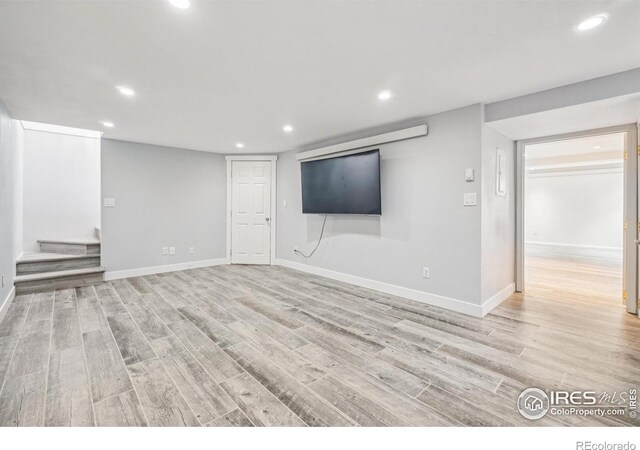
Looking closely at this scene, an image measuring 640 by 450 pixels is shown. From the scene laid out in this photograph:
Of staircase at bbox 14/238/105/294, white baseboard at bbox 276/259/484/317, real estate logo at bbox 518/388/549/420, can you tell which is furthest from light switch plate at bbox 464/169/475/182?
staircase at bbox 14/238/105/294

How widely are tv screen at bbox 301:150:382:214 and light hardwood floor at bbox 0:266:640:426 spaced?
1.33 m

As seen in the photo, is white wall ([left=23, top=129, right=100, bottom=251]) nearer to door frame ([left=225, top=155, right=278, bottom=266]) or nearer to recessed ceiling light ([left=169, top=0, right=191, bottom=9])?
door frame ([left=225, top=155, right=278, bottom=266])

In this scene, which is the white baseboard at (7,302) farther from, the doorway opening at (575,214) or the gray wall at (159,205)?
the doorway opening at (575,214)

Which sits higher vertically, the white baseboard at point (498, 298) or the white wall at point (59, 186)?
the white wall at point (59, 186)

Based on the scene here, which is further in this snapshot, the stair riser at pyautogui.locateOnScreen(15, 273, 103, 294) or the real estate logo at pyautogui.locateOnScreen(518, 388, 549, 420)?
the stair riser at pyautogui.locateOnScreen(15, 273, 103, 294)

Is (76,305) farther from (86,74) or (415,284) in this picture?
(415,284)

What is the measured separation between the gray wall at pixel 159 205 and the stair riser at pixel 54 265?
0.83ft

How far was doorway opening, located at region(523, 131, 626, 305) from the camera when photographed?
15.6 feet

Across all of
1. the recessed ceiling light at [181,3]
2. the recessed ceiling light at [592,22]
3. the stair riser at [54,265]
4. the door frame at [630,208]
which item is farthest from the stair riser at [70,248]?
the door frame at [630,208]

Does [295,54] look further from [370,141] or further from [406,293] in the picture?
[406,293]

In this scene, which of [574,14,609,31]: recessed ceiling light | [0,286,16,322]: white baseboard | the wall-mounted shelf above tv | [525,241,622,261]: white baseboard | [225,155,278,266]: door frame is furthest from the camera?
[525,241,622,261]: white baseboard

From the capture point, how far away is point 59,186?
5043mm

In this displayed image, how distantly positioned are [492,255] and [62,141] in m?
7.18

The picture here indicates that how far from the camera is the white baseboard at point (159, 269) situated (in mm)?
4520
